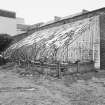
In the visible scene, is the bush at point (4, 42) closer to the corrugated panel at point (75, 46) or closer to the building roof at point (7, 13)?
the corrugated panel at point (75, 46)

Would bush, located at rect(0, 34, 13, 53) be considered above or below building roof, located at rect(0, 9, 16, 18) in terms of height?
below

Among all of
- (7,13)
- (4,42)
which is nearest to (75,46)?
(4,42)

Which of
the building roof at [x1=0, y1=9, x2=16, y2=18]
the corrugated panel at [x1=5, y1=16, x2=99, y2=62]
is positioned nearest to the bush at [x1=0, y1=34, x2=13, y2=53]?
the corrugated panel at [x1=5, y1=16, x2=99, y2=62]

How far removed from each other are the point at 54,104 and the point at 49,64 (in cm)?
641

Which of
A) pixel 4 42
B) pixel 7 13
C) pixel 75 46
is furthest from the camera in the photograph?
pixel 7 13

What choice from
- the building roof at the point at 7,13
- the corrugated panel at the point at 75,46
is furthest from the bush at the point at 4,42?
the building roof at the point at 7,13

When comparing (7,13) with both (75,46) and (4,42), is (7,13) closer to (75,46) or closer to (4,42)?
(4,42)

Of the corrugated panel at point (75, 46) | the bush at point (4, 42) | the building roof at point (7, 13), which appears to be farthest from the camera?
the building roof at point (7, 13)

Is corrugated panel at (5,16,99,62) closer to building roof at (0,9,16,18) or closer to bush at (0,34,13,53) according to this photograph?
bush at (0,34,13,53)

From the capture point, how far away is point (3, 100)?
618cm

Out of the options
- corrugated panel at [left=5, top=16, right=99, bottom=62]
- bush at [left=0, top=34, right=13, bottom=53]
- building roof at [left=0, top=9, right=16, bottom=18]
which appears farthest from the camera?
building roof at [left=0, top=9, right=16, bottom=18]

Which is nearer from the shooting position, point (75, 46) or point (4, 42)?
point (75, 46)

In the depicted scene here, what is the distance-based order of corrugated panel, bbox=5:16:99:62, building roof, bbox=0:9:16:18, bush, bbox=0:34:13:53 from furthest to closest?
building roof, bbox=0:9:16:18 < bush, bbox=0:34:13:53 < corrugated panel, bbox=5:16:99:62

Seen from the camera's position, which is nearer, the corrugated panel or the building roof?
the corrugated panel
